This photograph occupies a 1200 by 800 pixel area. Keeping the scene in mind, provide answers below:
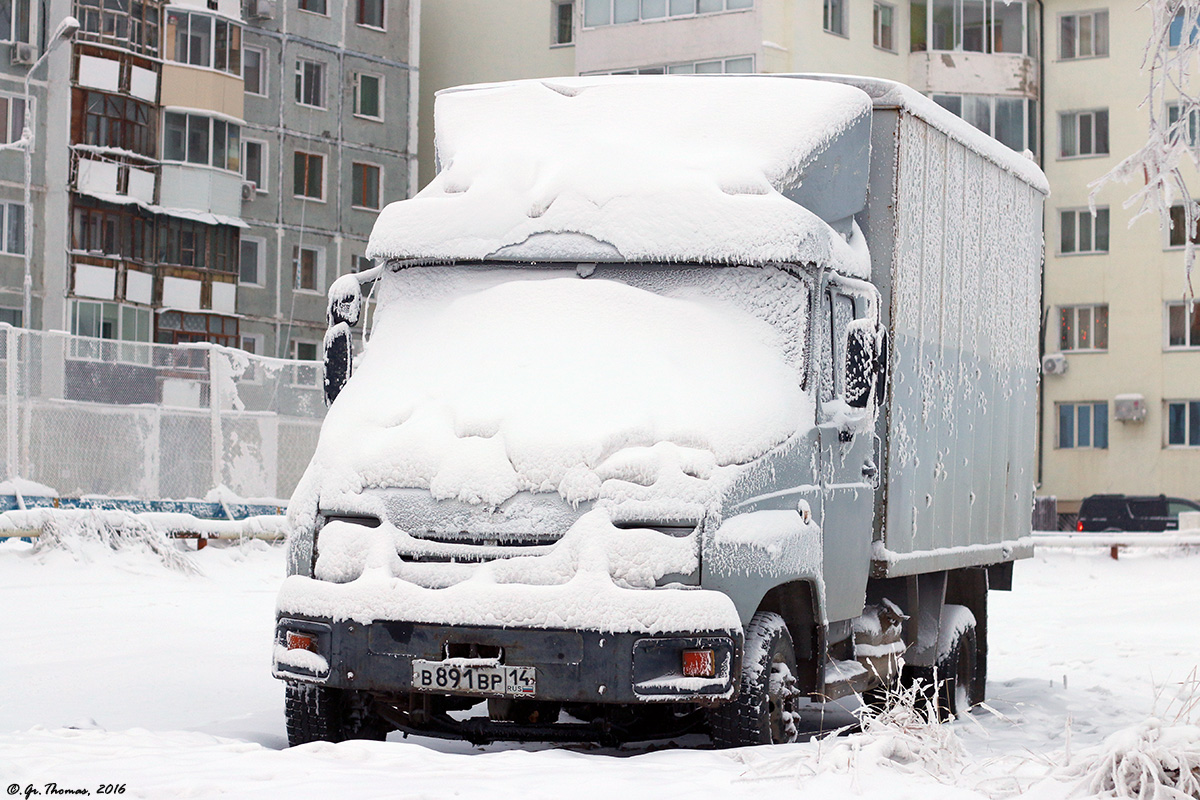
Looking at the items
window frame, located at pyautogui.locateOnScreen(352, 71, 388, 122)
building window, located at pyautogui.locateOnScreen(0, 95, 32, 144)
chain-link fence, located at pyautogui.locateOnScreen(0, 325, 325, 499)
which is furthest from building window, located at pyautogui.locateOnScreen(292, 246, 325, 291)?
chain-link fence, located at pyautogui.locateOnScreen(0, 325, 325, 499)

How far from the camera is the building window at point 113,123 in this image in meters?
47.2

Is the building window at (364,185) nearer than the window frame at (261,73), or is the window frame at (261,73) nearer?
the window frame at (261,73)

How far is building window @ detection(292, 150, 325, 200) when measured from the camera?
5388 centimetres

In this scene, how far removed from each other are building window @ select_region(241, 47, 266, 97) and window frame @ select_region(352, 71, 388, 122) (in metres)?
3.41

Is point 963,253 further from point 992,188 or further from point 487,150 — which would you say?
point 487,150

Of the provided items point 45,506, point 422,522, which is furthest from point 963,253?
point 45,506

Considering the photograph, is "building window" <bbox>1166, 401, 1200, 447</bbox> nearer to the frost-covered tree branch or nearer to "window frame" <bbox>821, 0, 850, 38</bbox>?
"window frame" <bbox>821, 0, 850, 38</bbox>

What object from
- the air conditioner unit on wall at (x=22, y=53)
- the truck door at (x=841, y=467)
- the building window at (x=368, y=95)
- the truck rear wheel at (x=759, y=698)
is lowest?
the truck rear wheel at (x=759, y=698)

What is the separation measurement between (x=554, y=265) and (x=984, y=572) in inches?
210

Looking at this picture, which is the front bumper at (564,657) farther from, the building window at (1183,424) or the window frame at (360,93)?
the window frame at (360,93)

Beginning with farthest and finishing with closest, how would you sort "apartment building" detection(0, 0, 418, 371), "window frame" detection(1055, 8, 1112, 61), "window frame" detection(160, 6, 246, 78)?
"window frame" detection(1055, 8, 1112, 61), "window frame" detection(160, 6, 246, 78), "apartment building" detection(0, 0, 418, 371)

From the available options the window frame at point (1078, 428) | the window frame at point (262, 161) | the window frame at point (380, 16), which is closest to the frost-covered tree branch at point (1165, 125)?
the window frame at point (1078, 428)

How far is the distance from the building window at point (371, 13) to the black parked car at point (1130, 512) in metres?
25.4

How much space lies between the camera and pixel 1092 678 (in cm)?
1377
